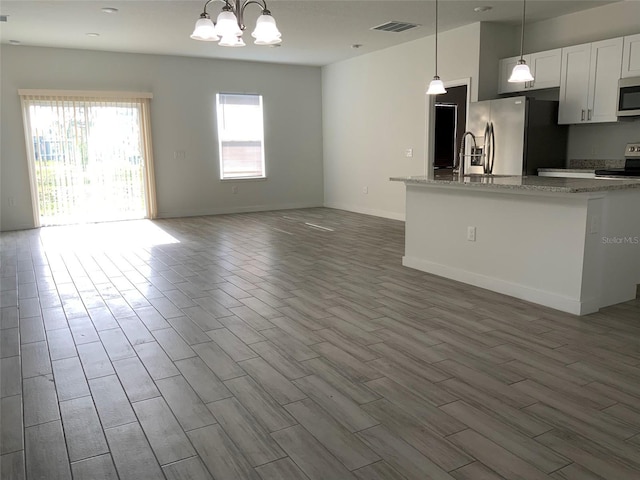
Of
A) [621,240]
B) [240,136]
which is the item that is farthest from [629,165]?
[240,136]

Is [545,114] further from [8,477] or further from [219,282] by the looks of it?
[8,477]

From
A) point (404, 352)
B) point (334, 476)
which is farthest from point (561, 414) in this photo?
point (334, 476)

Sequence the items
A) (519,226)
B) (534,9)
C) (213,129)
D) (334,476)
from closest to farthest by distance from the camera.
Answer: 1. (334,476)
2. (519,226)
3. (534,9)
4. (213,129)

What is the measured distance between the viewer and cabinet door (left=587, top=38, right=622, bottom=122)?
5.27 m

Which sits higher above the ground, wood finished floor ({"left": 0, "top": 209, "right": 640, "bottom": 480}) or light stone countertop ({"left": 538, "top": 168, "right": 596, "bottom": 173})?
light stone countertop ({"left": 538, "top": 168, "right": 596, "bottom": 173})

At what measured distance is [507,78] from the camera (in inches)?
257

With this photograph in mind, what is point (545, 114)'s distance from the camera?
5891mm

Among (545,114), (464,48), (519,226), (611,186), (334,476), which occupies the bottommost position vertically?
(334,476)

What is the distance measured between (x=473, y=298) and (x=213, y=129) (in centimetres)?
655

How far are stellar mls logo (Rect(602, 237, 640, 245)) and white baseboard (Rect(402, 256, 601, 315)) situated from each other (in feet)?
1.47

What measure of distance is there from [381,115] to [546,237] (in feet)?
17.1

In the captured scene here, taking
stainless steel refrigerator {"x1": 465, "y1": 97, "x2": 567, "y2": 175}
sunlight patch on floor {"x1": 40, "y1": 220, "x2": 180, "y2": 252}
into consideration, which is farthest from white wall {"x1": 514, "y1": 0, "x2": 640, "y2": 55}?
sunlight patch on floor {"x1": 40, "y1": 220, "x2": 180, "y2": 252}

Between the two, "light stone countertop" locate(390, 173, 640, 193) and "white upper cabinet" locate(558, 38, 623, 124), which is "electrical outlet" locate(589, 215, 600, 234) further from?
"white upper cabinet" locate(558, 38, 623, 124)

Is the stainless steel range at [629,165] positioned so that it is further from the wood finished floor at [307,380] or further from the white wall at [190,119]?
the white wall at [190,119]
